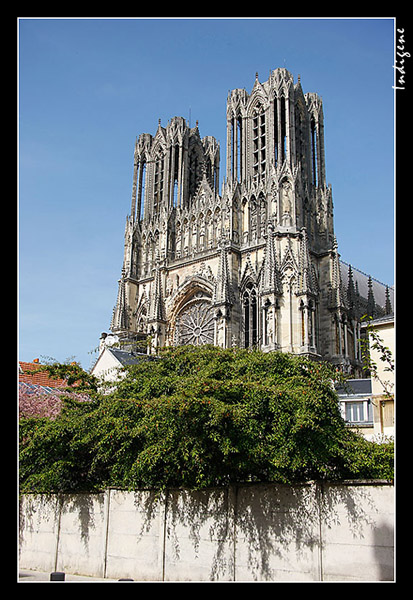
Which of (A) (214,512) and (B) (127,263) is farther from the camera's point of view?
(B) (127,263)

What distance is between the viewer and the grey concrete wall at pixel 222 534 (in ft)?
41.0

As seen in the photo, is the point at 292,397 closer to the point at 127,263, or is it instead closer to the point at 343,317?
the point at 343,317

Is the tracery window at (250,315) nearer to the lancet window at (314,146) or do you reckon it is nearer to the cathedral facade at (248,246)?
the cathedral facade at (248,246)

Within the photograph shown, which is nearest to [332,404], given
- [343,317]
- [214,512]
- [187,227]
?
[214,512]

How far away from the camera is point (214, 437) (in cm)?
1348

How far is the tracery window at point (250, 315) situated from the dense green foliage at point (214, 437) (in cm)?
2159

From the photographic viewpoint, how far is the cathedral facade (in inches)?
1483

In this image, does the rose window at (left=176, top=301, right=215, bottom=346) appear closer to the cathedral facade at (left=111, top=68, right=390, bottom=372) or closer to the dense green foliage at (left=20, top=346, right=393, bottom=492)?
the cathedral facade at (left=111, top=68, right=390, bottom=372)

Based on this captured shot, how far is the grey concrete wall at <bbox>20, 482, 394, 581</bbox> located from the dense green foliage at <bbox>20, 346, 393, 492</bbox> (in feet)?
1.68

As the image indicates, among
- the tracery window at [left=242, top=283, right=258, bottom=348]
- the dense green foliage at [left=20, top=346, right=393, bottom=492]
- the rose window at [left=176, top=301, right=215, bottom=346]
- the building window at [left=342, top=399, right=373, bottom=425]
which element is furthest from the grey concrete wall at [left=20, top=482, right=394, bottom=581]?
the rose window at [left=176, top=301, right=215, bottom=346]

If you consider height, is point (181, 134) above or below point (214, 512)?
above

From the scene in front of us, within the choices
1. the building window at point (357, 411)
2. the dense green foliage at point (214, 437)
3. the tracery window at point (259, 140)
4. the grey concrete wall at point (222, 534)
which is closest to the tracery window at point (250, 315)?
the tracery window at point (259, 140)

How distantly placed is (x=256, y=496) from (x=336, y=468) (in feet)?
6.65
